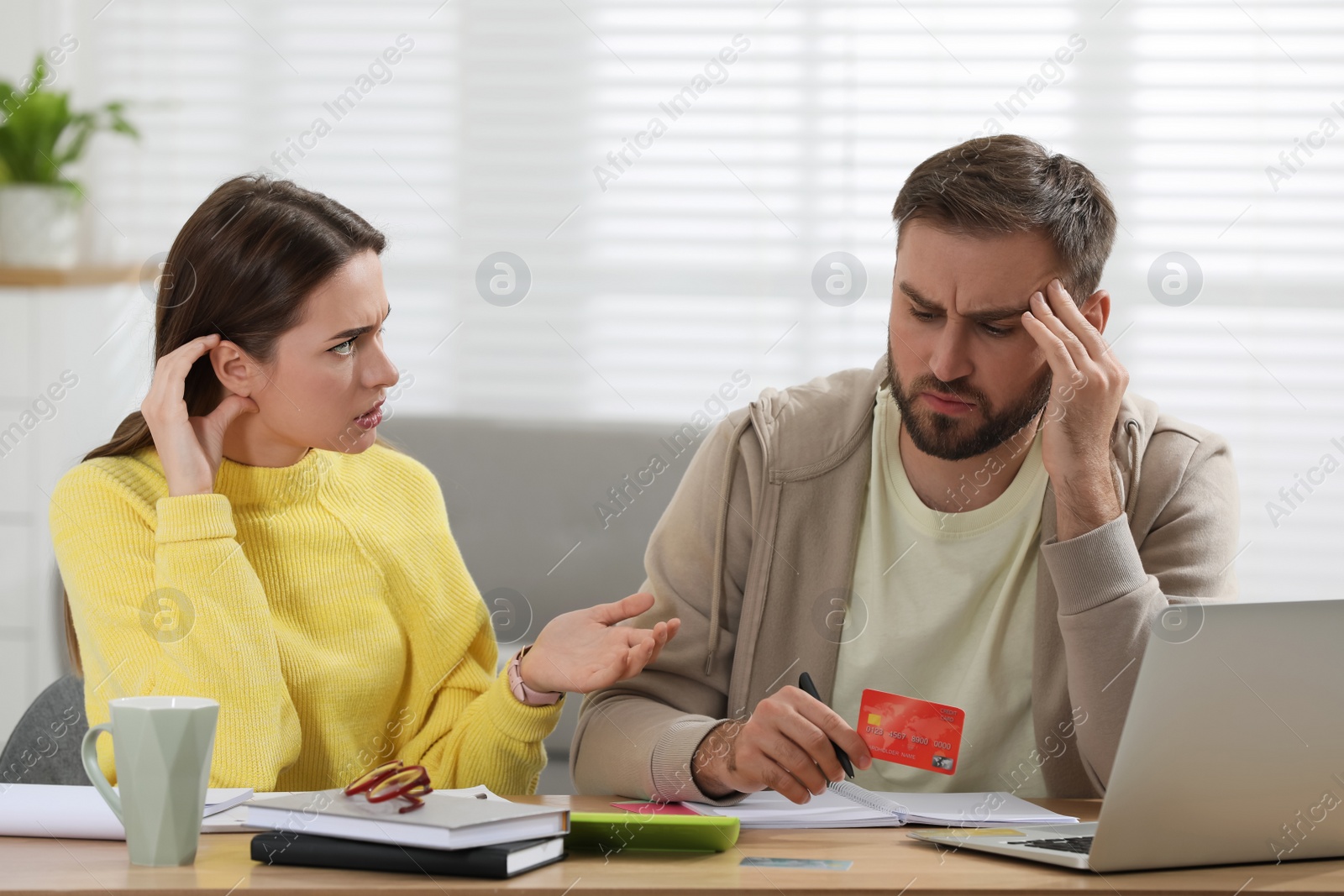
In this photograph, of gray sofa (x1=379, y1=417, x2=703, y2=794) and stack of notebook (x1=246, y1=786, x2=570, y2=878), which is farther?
gray sofa (x1=379, y1=417, x2=703, y2=794)

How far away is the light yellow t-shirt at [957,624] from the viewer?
159 centimetres

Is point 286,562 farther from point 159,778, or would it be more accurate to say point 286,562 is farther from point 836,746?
point 836,746

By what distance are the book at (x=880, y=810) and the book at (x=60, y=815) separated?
0.52 meters

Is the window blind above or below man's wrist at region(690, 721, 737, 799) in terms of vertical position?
above

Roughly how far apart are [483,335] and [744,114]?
0.97 m

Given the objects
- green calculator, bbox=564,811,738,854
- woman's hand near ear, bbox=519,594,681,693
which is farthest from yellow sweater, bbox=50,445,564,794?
green calculator, bbox=564,811,738,854

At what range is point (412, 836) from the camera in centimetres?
94

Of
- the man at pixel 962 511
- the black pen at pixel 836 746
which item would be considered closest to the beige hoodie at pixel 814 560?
the man at pixel 962 511

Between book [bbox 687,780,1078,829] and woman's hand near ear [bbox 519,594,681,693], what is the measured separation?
0.17m

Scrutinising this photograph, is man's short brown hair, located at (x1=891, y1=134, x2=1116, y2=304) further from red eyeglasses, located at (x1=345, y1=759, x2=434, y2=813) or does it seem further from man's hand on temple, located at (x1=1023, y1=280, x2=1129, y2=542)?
red eyeglasses, located at (x1=345, y1=759, x2=434, y2=813)

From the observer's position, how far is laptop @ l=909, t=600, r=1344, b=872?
2.98ft

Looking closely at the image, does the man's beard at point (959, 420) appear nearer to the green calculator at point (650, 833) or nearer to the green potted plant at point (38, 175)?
the green calculator at point (650, 833)

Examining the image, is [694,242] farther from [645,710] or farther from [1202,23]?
[645,710]

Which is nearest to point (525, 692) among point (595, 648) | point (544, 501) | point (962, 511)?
point (595, 648)
